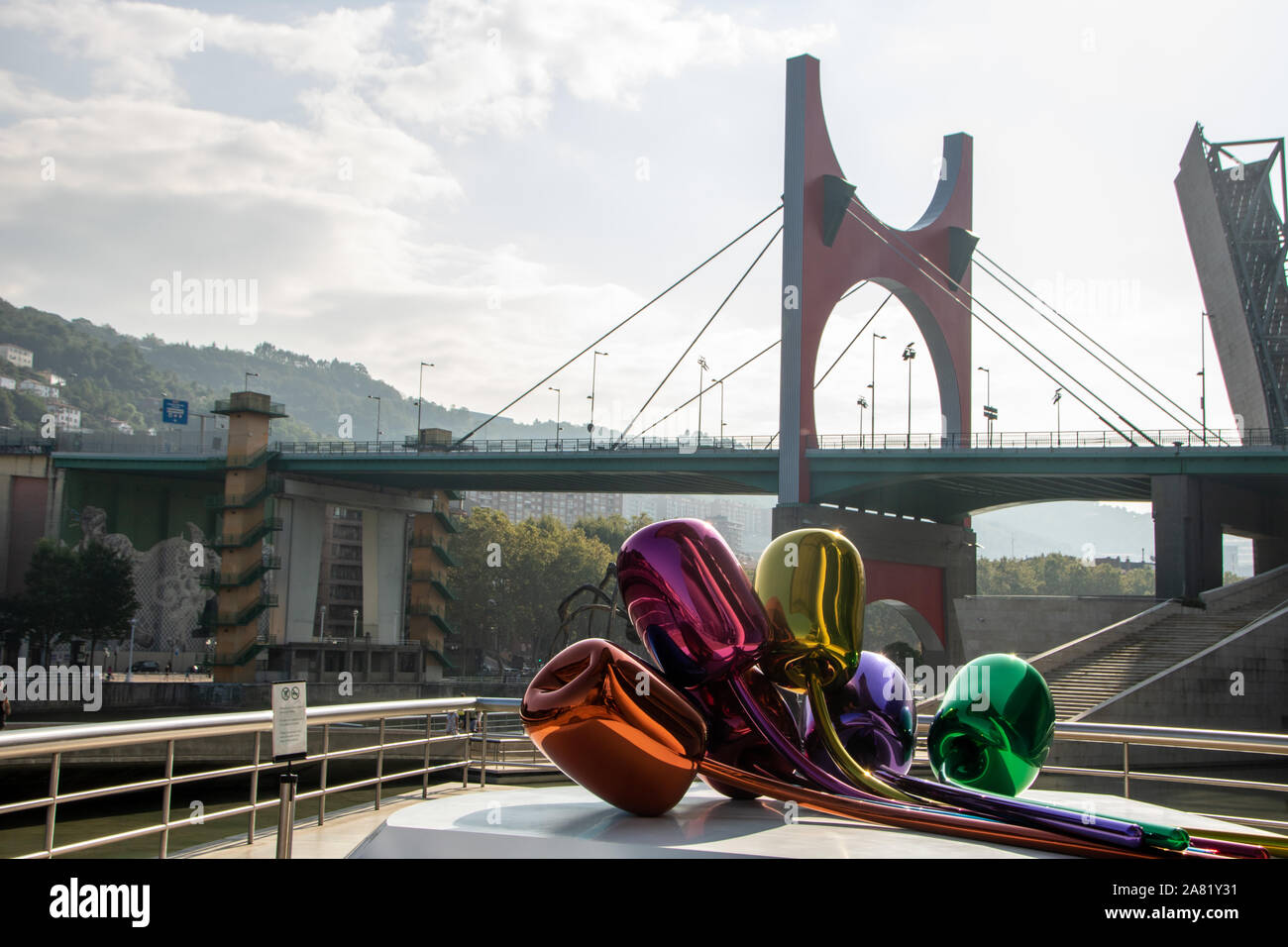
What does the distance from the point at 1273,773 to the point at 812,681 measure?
2523 cm

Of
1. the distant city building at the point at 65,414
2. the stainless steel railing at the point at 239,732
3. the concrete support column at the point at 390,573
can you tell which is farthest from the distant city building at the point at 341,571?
the stainless steel railing at the point at 239,732

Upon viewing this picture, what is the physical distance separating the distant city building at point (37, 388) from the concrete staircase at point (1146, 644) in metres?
118

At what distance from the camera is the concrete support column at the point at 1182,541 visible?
127ft

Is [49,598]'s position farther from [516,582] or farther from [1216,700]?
[1216,700]

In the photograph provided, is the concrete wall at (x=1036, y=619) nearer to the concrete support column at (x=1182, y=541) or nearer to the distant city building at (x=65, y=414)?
the concrete support column at (x=1182, y=541)

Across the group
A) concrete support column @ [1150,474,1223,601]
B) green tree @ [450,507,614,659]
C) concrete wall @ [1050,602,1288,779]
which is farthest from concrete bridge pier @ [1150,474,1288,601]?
green tree @ [450,507,614,659]

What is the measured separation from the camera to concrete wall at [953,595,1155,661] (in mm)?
37062

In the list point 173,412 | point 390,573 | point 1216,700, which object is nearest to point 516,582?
point 390,573

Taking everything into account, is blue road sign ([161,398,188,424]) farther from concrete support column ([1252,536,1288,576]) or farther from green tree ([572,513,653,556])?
concrete support column ([1252,536,1288,576])

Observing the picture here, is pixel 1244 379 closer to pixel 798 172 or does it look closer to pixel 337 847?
pixel 798 172

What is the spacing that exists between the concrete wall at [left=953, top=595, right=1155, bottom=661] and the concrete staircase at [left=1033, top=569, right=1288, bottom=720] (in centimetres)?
151

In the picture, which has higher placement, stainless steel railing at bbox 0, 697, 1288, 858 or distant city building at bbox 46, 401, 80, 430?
distant city building at bbox 46, 401, 80, 430

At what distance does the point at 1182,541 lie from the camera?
38688mm
